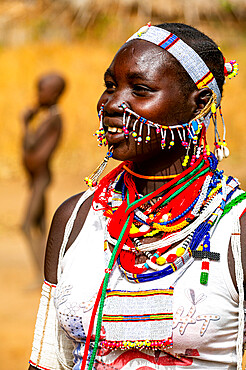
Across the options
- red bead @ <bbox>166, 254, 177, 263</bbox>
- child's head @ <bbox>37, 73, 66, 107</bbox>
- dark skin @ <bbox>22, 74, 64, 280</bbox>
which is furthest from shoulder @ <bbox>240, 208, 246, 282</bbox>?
child's head @ <bbox>37, 73, 66, 107</bbox>

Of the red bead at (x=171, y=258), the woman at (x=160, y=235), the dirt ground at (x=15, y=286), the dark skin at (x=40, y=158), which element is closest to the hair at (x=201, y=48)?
the woman at (x=160, y=235)

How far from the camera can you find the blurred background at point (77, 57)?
50.9ft

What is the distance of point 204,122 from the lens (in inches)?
82.7

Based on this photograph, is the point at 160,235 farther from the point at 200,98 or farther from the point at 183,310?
the point at 200,98

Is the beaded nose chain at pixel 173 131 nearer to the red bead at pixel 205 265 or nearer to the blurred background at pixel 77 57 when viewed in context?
the red bead at pixel 205 265

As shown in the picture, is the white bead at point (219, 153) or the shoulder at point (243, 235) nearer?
the shoulder at point (243, 235)

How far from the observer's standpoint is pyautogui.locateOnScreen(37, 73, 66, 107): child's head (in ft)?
25.1

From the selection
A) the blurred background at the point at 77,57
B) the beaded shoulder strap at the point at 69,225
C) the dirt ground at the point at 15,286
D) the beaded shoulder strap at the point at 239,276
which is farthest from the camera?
the blurred background at the point at 77,57

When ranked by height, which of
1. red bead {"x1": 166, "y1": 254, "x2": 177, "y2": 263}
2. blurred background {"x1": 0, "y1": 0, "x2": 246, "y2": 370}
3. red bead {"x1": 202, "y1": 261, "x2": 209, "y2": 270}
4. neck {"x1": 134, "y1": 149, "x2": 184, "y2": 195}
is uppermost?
blurred background {"x1": 0, "y1": 0, "x2": 246, "y2": 370}

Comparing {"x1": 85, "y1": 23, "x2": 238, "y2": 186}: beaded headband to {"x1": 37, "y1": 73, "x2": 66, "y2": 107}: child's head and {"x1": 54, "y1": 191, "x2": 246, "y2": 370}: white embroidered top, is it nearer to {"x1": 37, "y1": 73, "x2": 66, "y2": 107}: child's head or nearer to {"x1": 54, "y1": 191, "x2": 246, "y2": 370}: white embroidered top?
{"x1": 54, "y1": 191, "x2": 246, "y2": 370}: white embroidered top

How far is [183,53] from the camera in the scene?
2.01 m

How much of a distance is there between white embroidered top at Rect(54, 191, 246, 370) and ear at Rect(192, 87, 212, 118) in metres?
0.34

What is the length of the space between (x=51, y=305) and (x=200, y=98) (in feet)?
3.01

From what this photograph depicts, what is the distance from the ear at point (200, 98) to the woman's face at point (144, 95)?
1.0 inches
